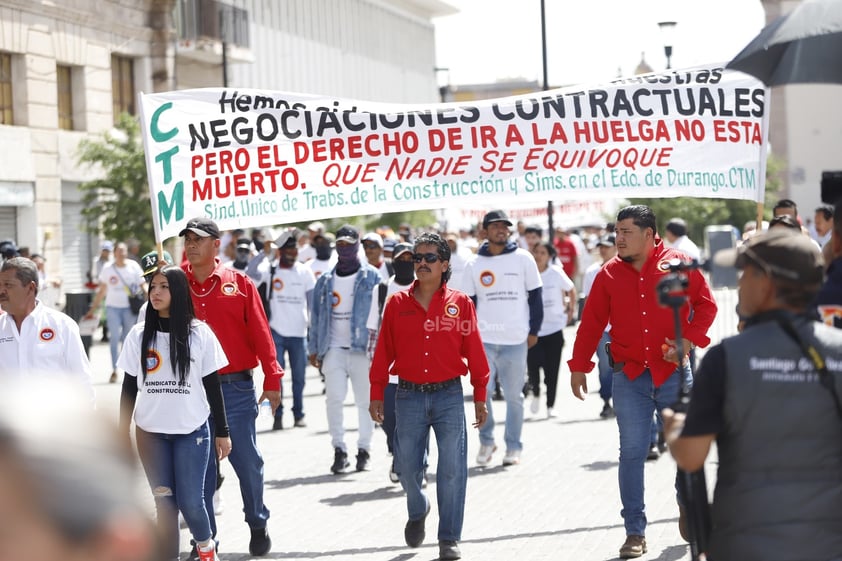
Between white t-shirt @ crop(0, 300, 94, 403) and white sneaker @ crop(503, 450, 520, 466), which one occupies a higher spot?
white t-shirt @ crop(0, 300, 94, 403)

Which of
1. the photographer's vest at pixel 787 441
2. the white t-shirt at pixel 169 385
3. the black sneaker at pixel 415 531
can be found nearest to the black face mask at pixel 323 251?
the black sneaker at pixel 415 531

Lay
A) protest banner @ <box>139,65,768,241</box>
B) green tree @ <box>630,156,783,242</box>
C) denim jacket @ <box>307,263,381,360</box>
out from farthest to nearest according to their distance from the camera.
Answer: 1. green tree @ <box>630,156,783,242</box>
2. denim jacket @ <box>307,263,381,360</box>
3. protest banner @ <box>139,65,768,241</box>

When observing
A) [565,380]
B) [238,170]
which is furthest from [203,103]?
[565,380]

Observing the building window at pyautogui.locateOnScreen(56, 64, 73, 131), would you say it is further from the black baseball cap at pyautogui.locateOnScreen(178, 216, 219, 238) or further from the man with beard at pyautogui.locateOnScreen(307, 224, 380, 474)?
the black baseball cap at pyautogui.locateOnScreen(178, 216, 219, 238)

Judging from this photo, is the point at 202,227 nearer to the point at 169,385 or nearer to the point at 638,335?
the point at 169,385

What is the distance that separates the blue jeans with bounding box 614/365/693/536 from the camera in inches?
312

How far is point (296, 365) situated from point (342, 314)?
3008 mm

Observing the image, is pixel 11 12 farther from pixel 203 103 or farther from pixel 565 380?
pixel 203 103

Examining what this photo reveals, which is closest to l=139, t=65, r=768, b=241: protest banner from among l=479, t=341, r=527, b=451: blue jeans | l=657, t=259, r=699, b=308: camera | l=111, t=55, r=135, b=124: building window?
l=479, t=341, r=527, b=451: blue jeans

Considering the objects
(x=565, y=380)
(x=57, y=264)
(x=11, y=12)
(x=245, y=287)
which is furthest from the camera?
(x=57, y=264)

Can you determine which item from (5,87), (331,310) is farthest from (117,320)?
(5,87)

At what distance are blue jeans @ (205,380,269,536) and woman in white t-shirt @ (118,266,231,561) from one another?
3.16 ft

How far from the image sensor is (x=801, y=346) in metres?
4.28

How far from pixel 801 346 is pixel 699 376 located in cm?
32
